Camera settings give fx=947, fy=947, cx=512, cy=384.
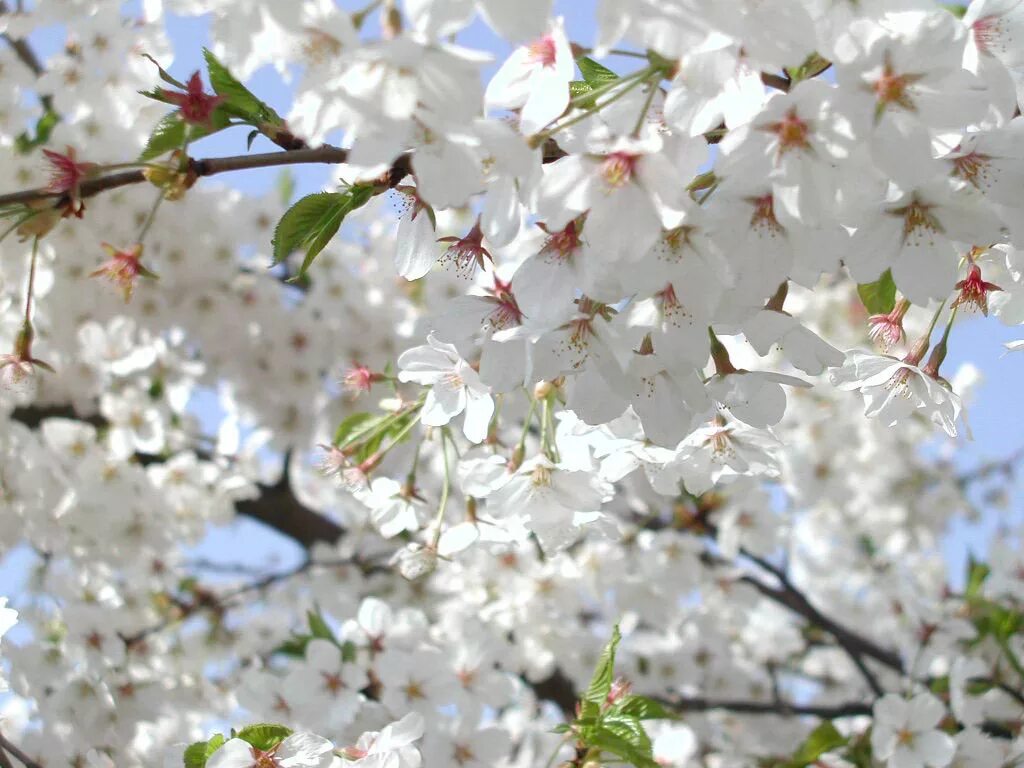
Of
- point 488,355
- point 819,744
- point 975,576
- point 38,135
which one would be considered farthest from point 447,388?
point 975,576

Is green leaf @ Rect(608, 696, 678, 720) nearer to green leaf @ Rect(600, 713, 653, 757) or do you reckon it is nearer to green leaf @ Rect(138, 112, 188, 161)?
green leaf @ Rect(600, 713, 653, 757)

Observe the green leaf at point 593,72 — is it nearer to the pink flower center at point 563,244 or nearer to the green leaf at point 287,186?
the pink flower center at point 563,244

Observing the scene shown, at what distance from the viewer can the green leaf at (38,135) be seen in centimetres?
294

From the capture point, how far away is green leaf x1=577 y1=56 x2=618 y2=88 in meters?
1.29

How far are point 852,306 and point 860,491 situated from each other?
57.3 inches

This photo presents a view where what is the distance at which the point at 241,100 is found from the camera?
129 cm

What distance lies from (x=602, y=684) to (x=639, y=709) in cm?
8

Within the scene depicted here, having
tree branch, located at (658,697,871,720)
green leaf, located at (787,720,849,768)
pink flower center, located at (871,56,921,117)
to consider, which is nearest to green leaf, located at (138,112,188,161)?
pink flower center, located at (871,56,921,117)

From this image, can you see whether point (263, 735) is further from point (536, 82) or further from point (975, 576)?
point (975, 576)

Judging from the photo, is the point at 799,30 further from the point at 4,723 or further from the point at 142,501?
the point at 142,501

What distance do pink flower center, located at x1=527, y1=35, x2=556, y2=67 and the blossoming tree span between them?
2 cm

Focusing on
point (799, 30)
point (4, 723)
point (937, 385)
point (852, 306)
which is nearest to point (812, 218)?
point (799, 30)

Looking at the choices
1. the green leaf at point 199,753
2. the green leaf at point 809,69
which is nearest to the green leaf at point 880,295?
the green leaf at point 809,69

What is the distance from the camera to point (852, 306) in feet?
23.2
